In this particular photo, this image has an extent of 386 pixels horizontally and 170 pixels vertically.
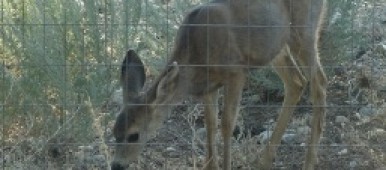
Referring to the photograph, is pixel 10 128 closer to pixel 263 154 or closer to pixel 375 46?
pixel 263 154

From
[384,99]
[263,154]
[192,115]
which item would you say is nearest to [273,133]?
[263,154]

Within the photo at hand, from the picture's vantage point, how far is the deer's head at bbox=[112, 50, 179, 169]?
26.6 feet

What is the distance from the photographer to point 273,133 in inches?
364

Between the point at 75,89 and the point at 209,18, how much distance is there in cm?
150

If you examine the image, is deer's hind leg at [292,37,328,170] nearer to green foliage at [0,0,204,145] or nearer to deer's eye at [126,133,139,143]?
green foliage at [0,0,204,145]

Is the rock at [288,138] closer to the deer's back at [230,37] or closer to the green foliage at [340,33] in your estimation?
the deer's back at [230,37]

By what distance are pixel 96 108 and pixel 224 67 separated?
1344 mm

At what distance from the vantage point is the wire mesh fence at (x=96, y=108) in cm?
869

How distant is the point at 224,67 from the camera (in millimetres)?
8531

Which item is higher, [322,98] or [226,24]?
[226,24]

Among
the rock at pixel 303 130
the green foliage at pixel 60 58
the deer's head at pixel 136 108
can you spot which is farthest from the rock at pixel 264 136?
the deer's head at pixel 136 108

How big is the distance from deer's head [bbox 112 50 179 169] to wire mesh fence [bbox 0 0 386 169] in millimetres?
191

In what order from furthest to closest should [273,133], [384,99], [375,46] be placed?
[375,46] → [384,99] → [273,133]

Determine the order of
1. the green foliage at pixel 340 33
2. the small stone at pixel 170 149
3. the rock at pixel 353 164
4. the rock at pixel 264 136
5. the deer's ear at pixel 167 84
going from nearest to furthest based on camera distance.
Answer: the deer's ear at pixel 167 84
the rock at pixel 353 164
the small stone at pixel 170 149
the rock at pixel 264 136
the green foliage at pixel 340 33
